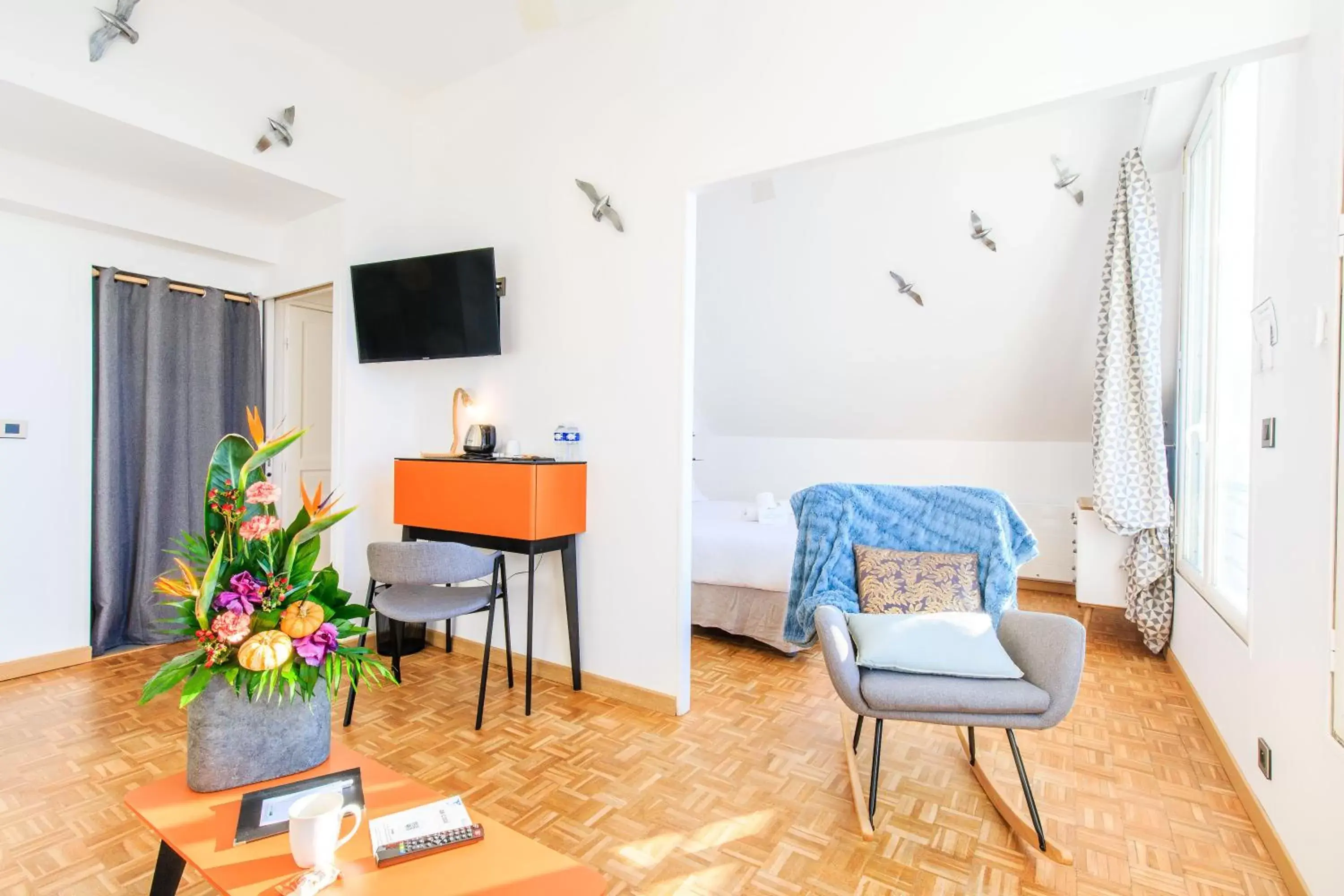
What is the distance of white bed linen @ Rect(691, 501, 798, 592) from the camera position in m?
3.53

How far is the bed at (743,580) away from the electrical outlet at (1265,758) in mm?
1871

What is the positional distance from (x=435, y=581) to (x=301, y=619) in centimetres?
125

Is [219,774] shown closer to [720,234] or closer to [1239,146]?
[1239,146]

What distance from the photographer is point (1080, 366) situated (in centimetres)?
455

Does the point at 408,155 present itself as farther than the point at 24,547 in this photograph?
→ Yes

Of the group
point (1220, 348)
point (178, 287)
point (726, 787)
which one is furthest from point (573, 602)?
Answer: point (1220, 348)

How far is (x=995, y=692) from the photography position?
1.90 meters

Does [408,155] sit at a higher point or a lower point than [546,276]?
higher

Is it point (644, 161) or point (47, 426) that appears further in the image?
point (47, 426)

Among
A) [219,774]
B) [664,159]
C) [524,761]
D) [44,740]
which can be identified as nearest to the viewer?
[219,774]

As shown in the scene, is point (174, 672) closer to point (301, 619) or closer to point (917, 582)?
point (301, 619)

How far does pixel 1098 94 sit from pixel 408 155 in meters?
3.46

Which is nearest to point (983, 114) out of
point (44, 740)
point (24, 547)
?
point (44, 740)

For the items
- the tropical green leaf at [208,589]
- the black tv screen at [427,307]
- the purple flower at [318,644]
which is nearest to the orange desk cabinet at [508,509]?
the black tv screen at [427,307]
